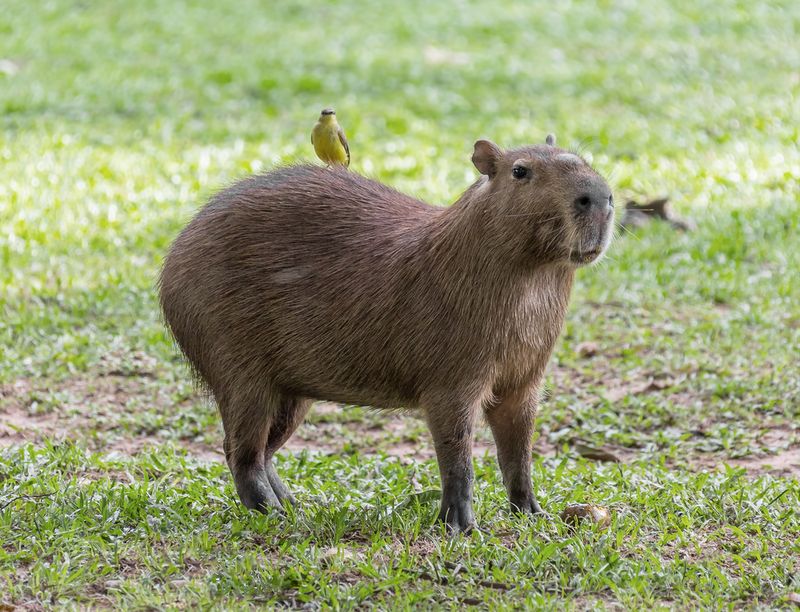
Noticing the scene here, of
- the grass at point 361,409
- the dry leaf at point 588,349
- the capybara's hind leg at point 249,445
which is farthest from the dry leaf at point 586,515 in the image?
the dry leaf at point 588,349

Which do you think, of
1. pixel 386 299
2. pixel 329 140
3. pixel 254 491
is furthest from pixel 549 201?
pixel 254 491

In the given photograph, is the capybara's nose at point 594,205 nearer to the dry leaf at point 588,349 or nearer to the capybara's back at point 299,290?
the capybara's back at point 299,290

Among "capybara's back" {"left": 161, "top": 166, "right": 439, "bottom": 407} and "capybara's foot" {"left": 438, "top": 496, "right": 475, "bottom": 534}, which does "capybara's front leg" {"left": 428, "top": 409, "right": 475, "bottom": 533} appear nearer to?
"capybara's foot" {"left": 438, "top": 496, "right": 475, "bottom": 534}

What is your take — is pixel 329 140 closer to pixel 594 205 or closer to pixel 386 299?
pixel 386 299

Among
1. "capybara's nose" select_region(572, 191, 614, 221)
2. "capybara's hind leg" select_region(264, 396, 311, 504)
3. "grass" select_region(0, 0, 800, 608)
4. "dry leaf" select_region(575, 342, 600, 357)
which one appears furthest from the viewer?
"dry leaf" select_region(575, 342, 600, 357)

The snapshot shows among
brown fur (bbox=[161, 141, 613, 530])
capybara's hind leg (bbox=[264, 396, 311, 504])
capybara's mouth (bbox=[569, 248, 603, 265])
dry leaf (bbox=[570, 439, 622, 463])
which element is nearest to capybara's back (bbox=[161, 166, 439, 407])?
brown fur (bbox=[161, 141, 613, 530])

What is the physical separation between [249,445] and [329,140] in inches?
48.0

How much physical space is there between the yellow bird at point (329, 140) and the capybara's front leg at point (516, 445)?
1.19m

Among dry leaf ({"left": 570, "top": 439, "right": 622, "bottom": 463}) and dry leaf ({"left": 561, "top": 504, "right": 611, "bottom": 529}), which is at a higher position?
dry leaf ({"left": 561, "top": 504, "right": 611, "bottom": 529})

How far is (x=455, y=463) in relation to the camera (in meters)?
4.40

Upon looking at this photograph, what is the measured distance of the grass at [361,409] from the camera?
4.21 metres

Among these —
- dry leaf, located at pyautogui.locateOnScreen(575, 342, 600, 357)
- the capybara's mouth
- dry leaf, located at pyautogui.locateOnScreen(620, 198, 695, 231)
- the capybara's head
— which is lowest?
dry leaf, located at pyautogui.locateOnScreen(575, 342, 600, 357)

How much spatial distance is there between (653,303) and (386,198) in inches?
128

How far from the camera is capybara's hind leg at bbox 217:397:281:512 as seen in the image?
470 centimetres
